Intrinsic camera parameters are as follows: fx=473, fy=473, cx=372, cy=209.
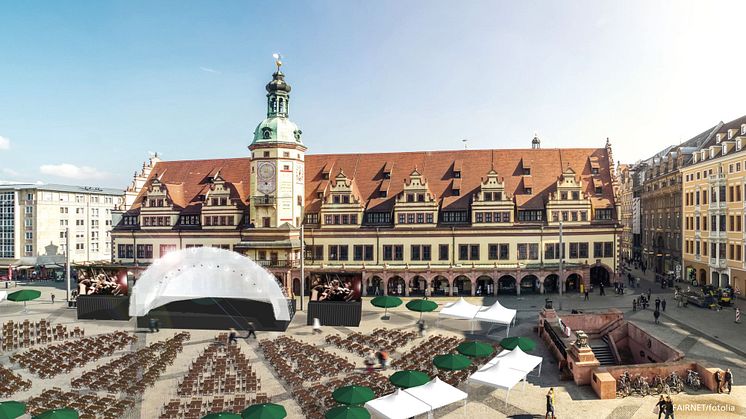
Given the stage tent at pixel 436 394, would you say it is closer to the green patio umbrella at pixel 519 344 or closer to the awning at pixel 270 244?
the green patio umbrella at pixel 519 344

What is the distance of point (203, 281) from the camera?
41906 millimetres

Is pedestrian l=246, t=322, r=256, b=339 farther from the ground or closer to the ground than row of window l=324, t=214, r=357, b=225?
closer to the ground

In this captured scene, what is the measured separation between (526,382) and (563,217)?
31.4 metres

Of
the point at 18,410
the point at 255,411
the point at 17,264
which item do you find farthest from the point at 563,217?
the point at 17,264

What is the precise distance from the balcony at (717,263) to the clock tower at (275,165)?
1876 inches

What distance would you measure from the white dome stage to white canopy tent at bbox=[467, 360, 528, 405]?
1861 cm

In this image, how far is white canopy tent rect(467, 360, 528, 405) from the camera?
2214cm

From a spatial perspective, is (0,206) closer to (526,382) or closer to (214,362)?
(214,362)

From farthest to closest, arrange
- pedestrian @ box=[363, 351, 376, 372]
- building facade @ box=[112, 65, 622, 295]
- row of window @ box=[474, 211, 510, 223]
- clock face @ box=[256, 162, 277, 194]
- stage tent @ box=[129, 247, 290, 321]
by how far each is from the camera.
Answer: clock face @ box=[256, 162, 277, 194], row of window @ box=[474, 211, 510, 223], building facade @ box=[112, 65, 622, 295], stage tent @ box=[129, 247, 290, 321], pedestrian @ box=[363, 351, 376, 372]

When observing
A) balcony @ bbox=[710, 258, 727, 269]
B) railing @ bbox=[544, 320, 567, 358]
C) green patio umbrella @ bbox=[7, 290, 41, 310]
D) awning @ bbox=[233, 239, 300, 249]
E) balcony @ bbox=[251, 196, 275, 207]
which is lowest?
railing @ bbox=[544, 320, 567, 358]

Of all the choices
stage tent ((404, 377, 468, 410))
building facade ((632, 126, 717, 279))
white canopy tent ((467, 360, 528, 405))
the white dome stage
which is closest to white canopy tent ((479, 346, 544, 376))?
white canopy tent ((467, 360, 528, 405))

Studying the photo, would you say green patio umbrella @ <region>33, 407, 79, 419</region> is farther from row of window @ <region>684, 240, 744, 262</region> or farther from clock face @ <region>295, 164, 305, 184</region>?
row of window @ <region>684, 240, 744, 262</region>

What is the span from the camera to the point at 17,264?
73750 mm

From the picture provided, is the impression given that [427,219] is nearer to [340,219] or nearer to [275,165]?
[340,219]
